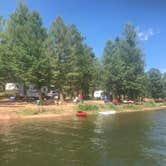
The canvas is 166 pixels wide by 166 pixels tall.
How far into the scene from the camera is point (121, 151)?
17.7 metres

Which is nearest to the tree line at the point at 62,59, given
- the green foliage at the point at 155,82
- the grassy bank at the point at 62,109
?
the grassy bank at the point at 62,109

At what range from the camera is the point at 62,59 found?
56344 mm

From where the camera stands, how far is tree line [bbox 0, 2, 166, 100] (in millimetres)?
47750

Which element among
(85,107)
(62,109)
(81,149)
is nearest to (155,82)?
(85,107)

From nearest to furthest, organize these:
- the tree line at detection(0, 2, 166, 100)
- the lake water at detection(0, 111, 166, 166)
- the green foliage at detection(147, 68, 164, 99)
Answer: the lake water at detection(0, 111, 166, 166), the tree line at detection(0, 2, 166, 100), the green foliage at detection(147, 68, 164, 99)

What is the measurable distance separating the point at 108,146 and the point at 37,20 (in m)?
37.8

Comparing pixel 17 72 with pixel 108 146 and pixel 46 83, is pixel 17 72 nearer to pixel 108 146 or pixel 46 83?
pixel 46 83

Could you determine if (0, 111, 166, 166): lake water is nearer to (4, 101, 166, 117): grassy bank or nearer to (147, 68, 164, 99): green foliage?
(4, 101, 166, 117): grassy bank

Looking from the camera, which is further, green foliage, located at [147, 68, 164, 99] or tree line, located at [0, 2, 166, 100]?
green foliage, located at [147, 68, 164, 99]

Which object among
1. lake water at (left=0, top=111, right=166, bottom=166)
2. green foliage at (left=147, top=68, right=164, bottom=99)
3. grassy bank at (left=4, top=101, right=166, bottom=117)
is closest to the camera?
lake water at (left=0, top=111, right=166, bottom=166)

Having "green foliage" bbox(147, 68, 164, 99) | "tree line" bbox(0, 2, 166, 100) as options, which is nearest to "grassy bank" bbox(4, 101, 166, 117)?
"tree line" bbox(0, 2, 166, 100)

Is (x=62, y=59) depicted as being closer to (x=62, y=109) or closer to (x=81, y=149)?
(x=62, y=109)

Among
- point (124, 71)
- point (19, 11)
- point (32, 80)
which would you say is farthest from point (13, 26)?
point (124, 71)

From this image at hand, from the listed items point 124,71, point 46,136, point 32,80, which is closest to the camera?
point 46,136
